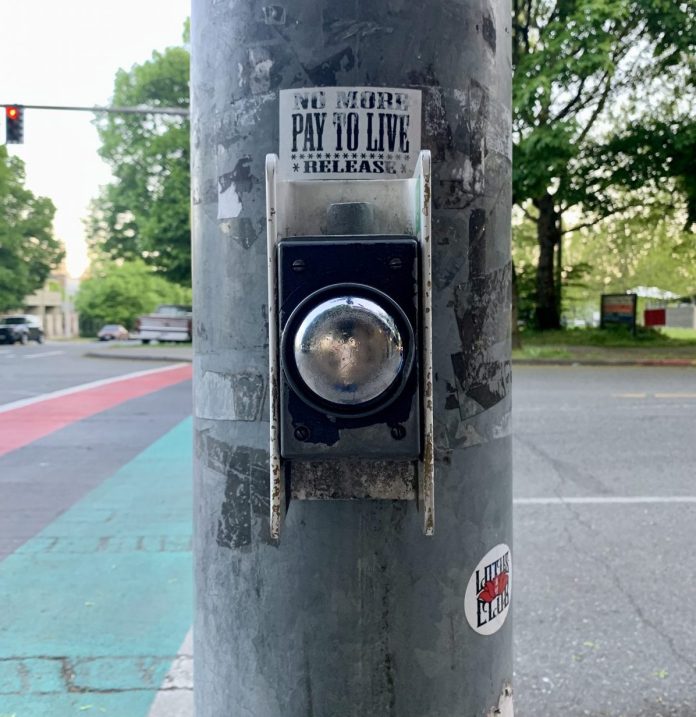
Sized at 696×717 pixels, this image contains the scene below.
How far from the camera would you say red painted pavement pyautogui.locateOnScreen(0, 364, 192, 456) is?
8125 mm

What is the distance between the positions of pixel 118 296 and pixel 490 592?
69161 millimetres

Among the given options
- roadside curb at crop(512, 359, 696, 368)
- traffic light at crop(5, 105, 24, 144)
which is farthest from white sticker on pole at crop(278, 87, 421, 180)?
roadside curb at crop(512, 359, 696, 368)

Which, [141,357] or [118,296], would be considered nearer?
[141,357]

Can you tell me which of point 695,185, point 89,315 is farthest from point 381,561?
point 89,315

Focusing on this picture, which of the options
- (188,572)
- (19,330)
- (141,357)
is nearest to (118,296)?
(19,330)

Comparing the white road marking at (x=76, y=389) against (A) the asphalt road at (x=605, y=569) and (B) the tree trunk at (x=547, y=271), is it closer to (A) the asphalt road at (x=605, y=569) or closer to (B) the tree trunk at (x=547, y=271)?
(A) the asphalt road at (x=605, y=569)

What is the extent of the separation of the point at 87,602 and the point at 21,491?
2.45m

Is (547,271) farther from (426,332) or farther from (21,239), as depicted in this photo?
(21,239)

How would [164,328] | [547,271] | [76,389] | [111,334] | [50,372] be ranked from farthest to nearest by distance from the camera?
1. [111,334]
2. [164,328]
3. [547,271]
4. [50,372]
5. [76,389]

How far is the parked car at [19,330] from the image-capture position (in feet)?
122

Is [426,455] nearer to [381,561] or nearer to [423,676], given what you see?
[381,561]

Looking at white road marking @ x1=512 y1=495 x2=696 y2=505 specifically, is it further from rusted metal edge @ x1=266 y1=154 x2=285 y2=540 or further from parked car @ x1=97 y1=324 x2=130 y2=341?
parked car @ x1=97 y1=324 x2=130 y2=341

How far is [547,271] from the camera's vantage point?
23516 mm

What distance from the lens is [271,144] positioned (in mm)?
1329
